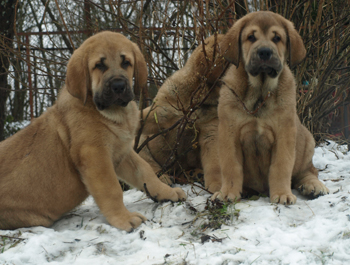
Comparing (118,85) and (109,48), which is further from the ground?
(109,48)

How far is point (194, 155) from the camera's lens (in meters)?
5.02

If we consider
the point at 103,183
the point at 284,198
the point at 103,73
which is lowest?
the point at 284,198

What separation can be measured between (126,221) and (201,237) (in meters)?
0.68

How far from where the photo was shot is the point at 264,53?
3.39 m

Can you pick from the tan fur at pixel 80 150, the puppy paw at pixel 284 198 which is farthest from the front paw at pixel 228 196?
the tan fur at pixel 80 150

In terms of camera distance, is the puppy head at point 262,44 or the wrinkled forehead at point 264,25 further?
the wrinkled forehead at point 264,25

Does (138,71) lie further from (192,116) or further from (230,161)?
(192,116)

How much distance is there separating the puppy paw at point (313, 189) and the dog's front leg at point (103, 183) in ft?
5.22

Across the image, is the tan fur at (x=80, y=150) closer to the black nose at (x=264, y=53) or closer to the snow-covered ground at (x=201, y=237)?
the snow-covered ground at (x=201, y=237)

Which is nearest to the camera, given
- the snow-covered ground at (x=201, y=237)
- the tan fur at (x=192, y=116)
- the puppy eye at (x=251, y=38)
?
the snow-covered ground at (x=201, y=237)

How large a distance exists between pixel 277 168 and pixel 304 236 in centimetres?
90

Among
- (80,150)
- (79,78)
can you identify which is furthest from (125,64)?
(80,150)

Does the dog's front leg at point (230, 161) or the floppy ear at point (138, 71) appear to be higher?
the floppy ear at point (138, 71)

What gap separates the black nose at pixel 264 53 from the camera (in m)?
3.39
